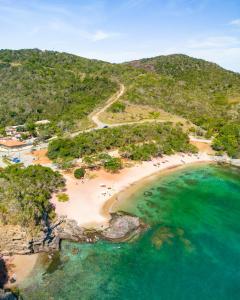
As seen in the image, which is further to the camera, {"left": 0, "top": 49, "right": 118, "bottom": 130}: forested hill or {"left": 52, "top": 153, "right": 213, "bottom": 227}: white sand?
{"left": 0, "top": 49, "right": 118, "bottom": 130}: forested hill

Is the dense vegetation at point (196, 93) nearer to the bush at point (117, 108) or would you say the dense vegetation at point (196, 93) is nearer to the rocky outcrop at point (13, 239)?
the bush at point (117, 108)

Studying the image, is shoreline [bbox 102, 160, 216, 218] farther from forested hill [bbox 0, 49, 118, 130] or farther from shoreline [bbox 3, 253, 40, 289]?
forested hill [bbox 0, 49, 118, 130]

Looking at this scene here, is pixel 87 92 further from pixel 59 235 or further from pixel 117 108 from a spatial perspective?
pixel 59 235

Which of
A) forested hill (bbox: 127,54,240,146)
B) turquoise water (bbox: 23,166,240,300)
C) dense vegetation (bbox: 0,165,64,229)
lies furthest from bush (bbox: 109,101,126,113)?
turquoise water (bbox: 23,166,240,300)

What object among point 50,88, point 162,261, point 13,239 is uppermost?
point 50,88

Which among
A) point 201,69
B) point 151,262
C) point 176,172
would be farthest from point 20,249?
point 201,69

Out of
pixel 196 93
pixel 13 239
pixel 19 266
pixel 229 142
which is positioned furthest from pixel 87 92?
pixel 19 266

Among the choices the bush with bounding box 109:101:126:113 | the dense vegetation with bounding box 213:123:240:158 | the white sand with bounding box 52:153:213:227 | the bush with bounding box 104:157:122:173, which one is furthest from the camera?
the bush with bounding box 109:101:126:113
